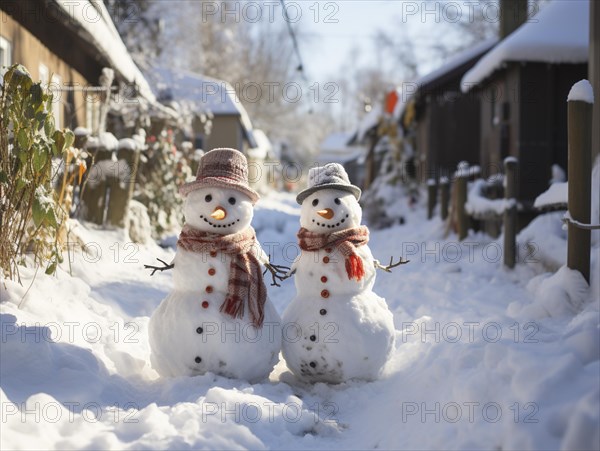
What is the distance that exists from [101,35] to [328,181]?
18.0 feet

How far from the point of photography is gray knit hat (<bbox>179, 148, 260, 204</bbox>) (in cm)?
428

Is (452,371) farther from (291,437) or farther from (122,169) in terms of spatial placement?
(122,169)

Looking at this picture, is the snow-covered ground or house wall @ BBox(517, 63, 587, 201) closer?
the snow-covered ground

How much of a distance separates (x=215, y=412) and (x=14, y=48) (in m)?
5.98

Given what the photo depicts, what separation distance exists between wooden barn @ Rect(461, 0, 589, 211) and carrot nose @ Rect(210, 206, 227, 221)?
25.2ft

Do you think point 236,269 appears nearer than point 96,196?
Yes

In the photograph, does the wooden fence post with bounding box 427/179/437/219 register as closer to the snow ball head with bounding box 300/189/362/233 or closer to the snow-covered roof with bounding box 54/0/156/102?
the snow-covered roof with bounding box 54/0/156/102

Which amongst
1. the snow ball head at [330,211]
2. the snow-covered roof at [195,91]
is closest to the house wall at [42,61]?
the snow ball head at [330,211]

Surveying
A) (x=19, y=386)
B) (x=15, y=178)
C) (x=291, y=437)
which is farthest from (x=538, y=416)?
(x=15, y=178)

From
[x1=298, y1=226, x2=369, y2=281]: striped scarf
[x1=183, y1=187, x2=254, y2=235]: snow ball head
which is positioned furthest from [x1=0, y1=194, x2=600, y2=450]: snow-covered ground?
[x1=183, y1=187, x2=254, y2=235]: snow ball head

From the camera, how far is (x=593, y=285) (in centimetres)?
532

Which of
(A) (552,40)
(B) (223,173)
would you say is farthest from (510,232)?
(B) (223,173)

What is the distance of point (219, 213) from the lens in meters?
4.25

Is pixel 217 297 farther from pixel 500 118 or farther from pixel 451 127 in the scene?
pixel 451 127
